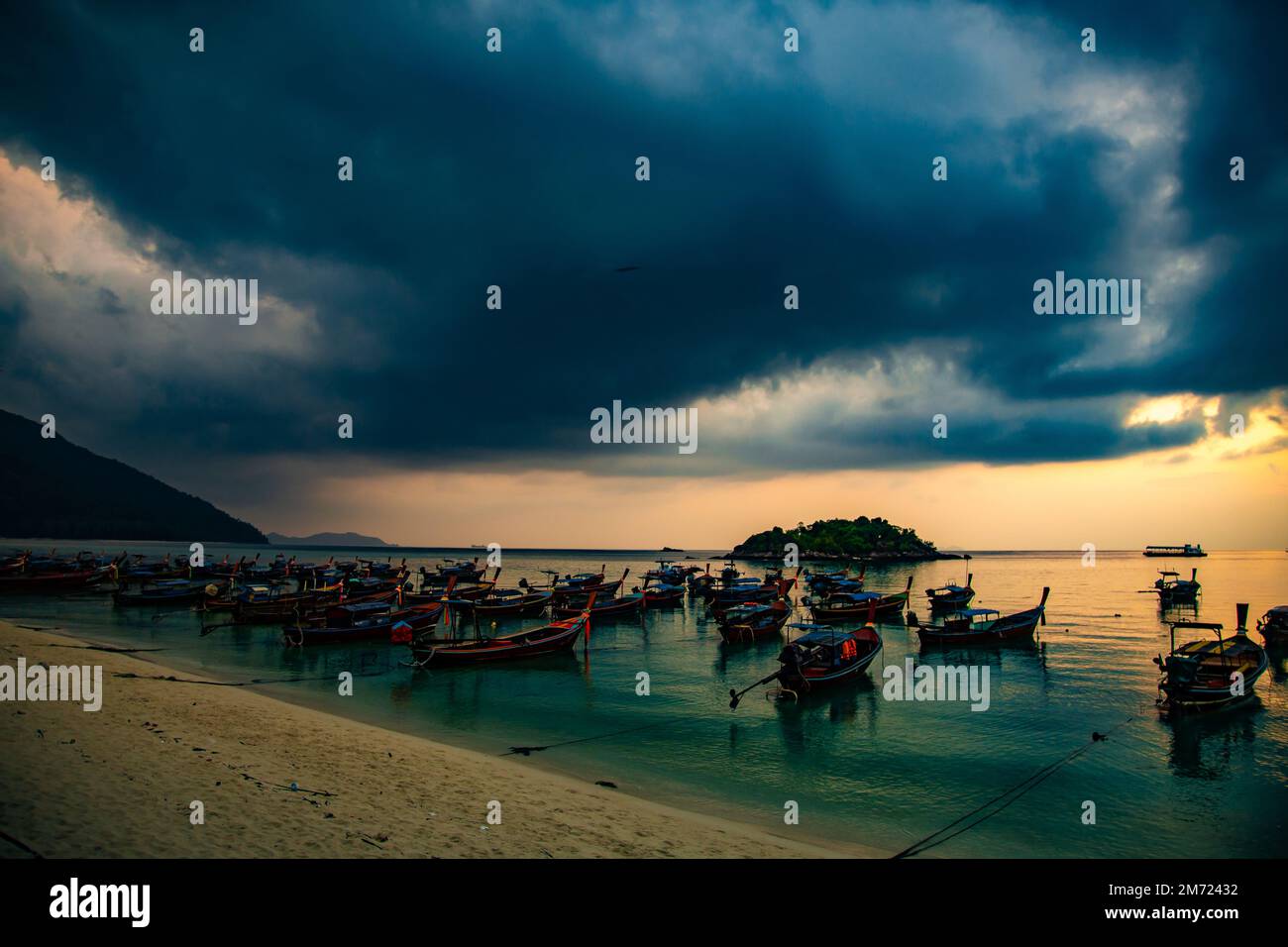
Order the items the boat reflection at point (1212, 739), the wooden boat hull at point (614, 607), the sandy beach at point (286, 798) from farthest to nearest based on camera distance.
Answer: the wooden boat hull at point (614, 607) → the boat reflection at point (1212, 739) → the sandy beach at point (286, 798)

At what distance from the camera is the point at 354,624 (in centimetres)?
4609

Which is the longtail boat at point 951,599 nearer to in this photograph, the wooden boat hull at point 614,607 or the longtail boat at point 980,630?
the longtail boat at point 980,630

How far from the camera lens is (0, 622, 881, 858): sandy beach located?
10312mm

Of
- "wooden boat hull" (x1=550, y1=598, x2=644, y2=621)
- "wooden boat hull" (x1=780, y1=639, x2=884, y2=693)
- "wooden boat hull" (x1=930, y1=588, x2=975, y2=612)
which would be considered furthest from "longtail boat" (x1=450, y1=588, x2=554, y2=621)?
"wooden boat hull" (x1=930, y1=588, x2=975, y2=612)

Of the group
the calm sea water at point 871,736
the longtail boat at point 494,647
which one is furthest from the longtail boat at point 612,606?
the longtail boat at point 494,647

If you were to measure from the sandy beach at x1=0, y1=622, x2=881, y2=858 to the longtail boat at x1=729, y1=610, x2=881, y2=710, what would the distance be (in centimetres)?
1352

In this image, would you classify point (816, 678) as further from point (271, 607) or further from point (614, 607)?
point (271, 607)

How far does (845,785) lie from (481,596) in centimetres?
5066

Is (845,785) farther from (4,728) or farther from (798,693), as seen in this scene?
(4,728)

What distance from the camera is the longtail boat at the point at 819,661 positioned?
29953 millimetres

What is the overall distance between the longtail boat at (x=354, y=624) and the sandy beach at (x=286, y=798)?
22.9 meters

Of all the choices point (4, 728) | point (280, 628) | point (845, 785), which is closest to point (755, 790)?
point (845, 785)

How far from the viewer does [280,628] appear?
50.8 m
